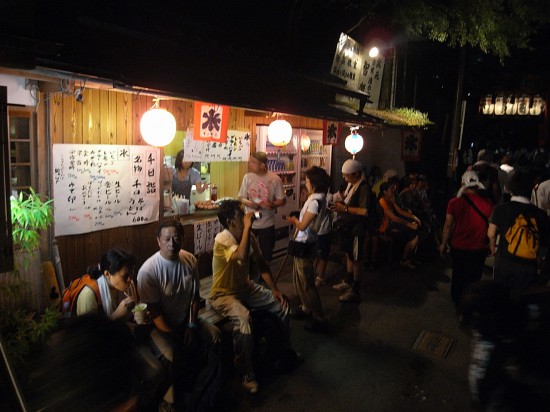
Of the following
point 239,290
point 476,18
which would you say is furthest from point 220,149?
point 476,18

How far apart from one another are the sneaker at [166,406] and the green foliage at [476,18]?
11445mm

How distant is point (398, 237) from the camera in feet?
35.4

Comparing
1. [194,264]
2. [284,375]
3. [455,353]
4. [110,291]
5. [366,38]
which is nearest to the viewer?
[110,291]

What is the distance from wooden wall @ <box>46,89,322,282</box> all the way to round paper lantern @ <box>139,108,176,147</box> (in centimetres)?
79

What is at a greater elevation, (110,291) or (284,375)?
(110,291)

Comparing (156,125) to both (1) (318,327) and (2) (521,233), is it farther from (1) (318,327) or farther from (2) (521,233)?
(2) (521,233)

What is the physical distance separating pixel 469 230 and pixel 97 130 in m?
6.52

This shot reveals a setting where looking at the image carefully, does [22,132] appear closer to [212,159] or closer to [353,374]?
[212,159]

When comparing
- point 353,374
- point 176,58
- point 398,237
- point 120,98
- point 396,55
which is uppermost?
point 396,55

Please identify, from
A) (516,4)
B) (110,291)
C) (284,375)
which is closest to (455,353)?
(284,375)

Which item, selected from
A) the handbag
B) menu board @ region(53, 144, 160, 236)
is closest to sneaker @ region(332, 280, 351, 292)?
the handbag

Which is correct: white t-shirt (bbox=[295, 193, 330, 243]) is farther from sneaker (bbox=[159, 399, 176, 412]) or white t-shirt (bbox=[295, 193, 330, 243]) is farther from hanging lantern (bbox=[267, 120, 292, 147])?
sneaker (bbox=[159, 399, 176, 412])

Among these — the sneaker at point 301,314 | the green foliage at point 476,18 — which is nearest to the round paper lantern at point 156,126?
the sneaker at point 301,314

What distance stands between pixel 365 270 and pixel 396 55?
892cm
